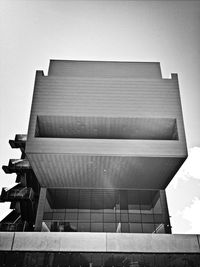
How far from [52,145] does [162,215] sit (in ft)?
43.1

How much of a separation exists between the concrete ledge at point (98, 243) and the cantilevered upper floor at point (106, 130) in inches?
269

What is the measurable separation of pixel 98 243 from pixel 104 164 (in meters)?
7.67

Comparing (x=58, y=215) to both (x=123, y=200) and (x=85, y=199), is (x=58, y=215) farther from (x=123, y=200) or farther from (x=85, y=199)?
(x=123, y=200)

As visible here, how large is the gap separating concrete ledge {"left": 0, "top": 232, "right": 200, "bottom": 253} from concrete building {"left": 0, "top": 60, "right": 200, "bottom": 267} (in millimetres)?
65

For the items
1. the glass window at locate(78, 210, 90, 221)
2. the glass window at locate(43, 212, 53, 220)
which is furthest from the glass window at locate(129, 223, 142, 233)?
the glass window at locate(43, 212, 53, 220)

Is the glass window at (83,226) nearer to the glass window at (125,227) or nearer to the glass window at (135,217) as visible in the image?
the glass window at (125,227)

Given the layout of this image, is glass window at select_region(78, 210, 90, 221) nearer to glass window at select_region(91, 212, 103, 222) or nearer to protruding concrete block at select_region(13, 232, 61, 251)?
glass window at select_region(91, 212, 103, 222)

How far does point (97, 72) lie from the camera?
28094mm

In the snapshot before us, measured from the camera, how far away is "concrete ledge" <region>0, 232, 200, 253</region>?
54.8ft

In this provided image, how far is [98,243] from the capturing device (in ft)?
55.3

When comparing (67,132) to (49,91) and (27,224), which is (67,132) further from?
(27,224)

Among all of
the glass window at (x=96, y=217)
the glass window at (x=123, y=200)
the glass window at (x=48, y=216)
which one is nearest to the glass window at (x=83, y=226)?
the glass window at (x=96, y=217)

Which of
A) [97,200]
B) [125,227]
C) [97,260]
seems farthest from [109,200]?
[97,260]

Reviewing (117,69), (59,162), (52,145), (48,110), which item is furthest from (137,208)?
(117,69)
